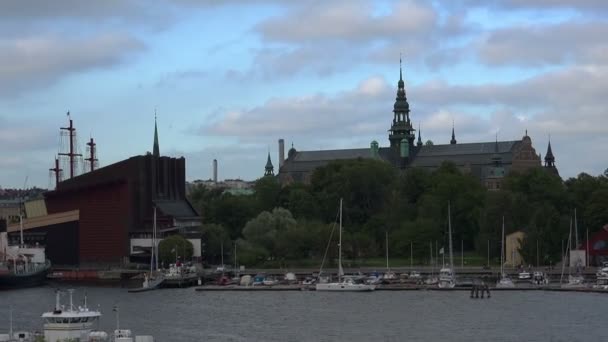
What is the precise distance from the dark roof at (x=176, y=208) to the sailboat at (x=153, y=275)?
26.3ft

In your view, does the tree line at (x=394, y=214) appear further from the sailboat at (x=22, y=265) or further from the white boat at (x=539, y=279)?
the sailboat at (x=22, y=265)

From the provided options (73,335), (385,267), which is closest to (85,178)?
(385,267)

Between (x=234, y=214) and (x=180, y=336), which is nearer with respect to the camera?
(x=180, y=336)

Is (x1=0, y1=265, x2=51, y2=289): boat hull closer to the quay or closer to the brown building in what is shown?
the brown building

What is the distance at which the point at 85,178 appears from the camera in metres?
157

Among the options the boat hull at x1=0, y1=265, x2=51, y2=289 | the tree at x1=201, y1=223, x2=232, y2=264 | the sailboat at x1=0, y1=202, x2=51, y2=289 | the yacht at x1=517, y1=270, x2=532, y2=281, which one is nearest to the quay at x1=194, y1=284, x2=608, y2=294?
the yacht at x1=517, y1=270, x2=532, y2=281

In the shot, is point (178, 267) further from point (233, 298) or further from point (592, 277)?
point (592, 277)

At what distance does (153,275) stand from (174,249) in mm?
14382

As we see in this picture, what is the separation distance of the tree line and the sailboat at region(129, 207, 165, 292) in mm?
10697

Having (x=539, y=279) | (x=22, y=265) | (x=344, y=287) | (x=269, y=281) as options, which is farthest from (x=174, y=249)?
(x=539, y=279)

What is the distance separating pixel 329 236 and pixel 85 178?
30.4 meters

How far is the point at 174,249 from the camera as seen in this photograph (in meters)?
149

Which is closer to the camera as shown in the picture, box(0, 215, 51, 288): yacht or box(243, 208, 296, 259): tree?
box(0, 215, 51, 288): yacht

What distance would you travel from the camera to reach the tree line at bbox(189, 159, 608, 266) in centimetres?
14800
